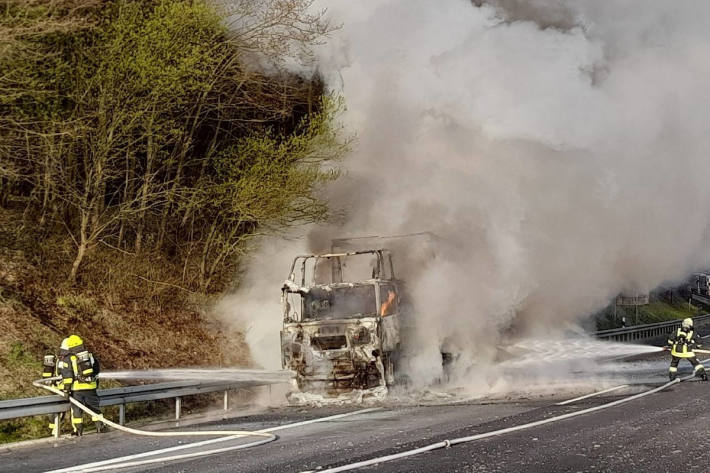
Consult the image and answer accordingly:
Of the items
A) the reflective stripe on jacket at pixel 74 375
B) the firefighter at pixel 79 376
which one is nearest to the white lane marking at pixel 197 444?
the firefighter at pixel 79 376

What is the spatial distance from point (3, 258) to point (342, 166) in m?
7.68

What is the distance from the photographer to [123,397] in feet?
37.1

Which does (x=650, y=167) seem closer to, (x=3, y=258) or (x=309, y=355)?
(x=309, y=355)

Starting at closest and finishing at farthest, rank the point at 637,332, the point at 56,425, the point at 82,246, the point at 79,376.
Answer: the point at 56,425 < the point at 79,376 < the point at 82,246 < the point at 637,332

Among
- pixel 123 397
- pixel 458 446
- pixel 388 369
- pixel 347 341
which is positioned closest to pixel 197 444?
pixel 123 397

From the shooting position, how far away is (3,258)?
1584 cm

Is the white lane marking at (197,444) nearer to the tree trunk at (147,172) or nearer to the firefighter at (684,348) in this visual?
the tree trunk at (147,172)

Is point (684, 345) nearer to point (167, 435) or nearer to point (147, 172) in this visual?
point (167, 435)

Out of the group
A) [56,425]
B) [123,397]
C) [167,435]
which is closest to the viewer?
[167,435]

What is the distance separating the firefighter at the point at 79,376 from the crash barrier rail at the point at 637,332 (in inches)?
827

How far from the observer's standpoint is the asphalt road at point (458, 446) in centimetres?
755

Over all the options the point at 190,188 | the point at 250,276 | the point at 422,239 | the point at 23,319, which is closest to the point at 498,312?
the point at 422,239

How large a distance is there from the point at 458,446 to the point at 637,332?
2670 centimetres

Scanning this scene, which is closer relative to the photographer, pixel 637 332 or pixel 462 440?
pixel 462 440
